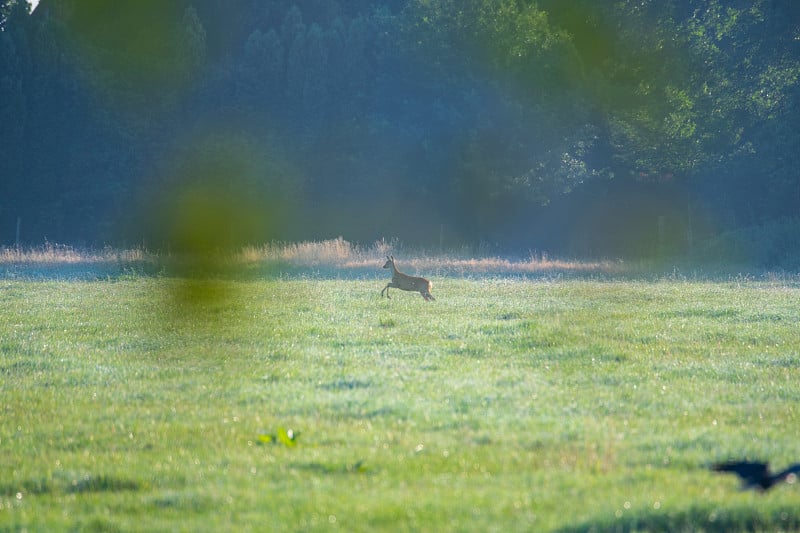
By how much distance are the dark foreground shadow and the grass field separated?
0.01 metres

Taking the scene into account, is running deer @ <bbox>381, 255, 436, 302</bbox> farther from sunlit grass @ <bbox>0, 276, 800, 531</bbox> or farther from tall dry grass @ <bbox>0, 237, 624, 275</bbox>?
tall dry grass @ <bbox>0, 237, 624, 275</bbox>

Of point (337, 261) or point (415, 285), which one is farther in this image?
point (337, 261)

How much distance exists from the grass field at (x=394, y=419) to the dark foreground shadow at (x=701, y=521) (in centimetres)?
1

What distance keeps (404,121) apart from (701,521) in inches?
1898

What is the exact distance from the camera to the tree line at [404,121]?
4359 cm

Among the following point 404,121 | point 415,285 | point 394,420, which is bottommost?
point 394,420

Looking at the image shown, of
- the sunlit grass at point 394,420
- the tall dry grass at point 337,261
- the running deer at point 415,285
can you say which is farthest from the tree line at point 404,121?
the sunlit grass at point 394,420

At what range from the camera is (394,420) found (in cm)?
825

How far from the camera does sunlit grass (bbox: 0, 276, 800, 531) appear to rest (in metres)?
5.66

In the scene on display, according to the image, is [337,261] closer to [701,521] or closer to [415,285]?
[415,285]

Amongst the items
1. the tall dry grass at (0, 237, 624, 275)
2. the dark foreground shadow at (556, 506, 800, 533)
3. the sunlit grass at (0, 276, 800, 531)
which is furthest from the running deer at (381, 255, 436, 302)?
the dark foreground shadow at (556, 506, 800, 533)

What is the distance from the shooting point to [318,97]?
2082 inches

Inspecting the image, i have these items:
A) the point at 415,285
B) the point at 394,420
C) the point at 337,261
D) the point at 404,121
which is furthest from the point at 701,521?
the point at 404,121

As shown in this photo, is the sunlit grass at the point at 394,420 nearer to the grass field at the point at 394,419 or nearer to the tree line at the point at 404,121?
the grass field at the point at 394,419
